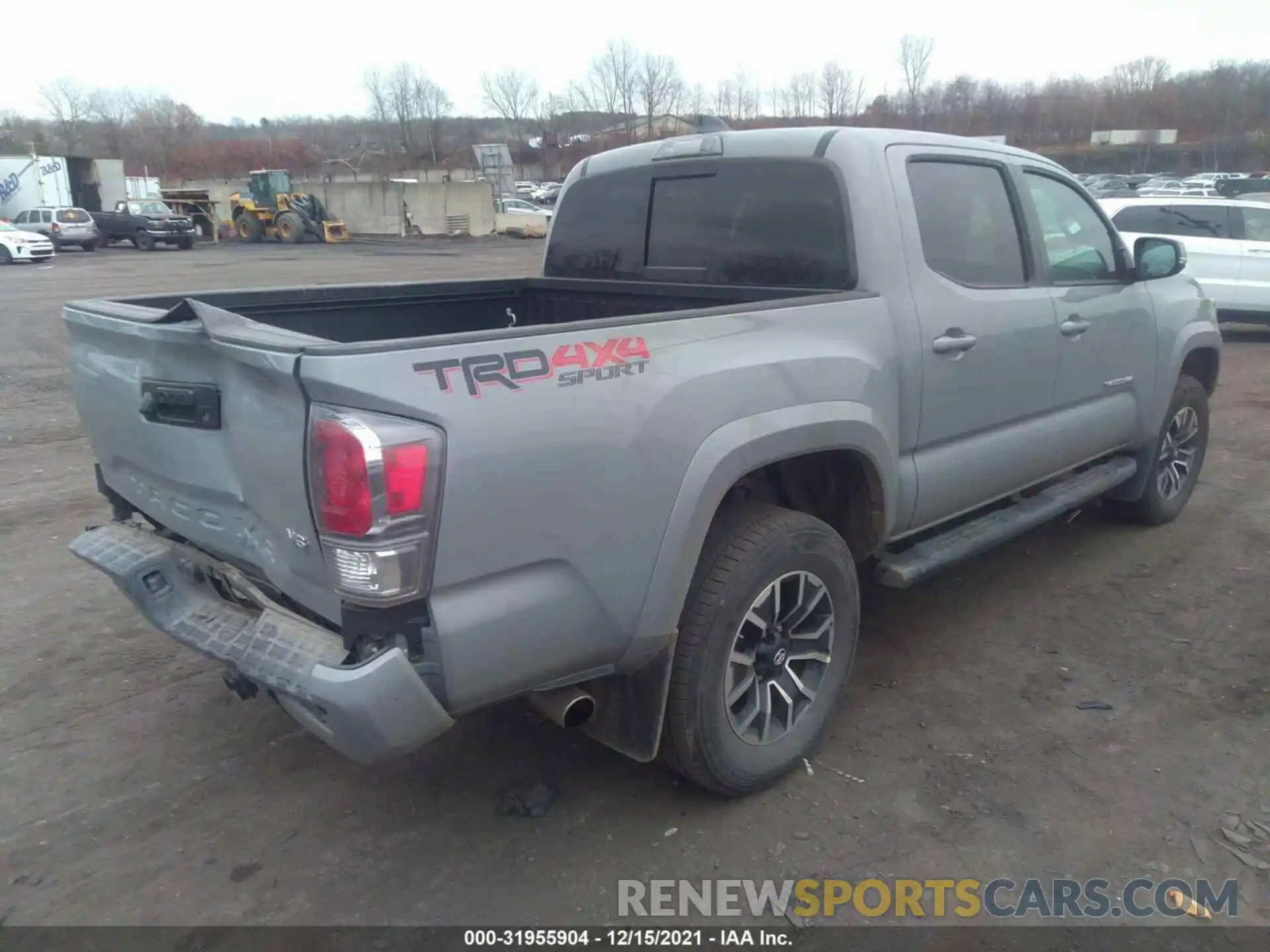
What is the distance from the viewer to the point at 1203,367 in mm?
5637

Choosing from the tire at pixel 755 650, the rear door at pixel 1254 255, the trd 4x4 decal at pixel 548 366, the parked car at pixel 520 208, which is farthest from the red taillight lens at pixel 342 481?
the parked car at pixel 520 208

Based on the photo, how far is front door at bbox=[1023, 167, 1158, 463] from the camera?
4.23 metres

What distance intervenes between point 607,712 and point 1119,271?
135 inches

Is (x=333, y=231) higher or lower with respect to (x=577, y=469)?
higher

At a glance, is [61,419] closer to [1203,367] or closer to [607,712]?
[607,712]

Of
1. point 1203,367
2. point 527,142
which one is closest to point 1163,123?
point 527,142

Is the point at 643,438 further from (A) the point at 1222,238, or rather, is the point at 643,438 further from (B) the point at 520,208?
(B) the point at 520,208

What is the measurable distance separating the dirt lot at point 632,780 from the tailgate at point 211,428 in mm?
901

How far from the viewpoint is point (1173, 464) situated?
5.56m

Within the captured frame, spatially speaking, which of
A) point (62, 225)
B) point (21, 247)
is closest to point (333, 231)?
point (62, 225)

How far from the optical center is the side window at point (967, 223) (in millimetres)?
3637

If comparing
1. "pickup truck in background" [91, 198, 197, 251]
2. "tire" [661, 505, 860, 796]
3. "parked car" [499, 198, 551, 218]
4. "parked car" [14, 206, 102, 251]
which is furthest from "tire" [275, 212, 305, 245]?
"tire" [661, 505, 860, 796]

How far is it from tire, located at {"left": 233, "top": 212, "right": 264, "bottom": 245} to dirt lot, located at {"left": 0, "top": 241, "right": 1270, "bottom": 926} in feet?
128

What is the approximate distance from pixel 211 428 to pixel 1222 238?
A: 1311 cm
